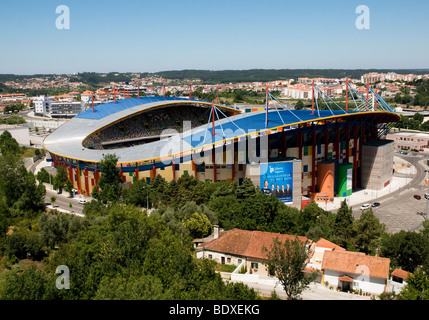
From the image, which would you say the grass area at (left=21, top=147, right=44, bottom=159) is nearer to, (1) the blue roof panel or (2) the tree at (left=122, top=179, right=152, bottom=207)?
(1) the blue roof panel

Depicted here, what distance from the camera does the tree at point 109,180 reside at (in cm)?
3875

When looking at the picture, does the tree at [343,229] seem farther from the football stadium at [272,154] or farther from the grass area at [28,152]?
the grass area at [28,152]

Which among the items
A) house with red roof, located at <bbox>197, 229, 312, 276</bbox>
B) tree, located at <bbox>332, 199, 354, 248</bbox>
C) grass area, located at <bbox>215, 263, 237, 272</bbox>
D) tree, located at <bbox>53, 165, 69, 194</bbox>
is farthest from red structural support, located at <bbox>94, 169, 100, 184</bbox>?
tree, located at <bbox>332, 199, 354, 248</bbox>

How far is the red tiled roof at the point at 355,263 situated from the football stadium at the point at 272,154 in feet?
52.3

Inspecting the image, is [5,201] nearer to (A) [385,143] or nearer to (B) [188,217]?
(B) [188,217]

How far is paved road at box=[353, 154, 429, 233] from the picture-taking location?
3688cm

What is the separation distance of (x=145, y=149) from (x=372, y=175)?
2760 centimetres

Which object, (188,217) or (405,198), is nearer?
(188,217)

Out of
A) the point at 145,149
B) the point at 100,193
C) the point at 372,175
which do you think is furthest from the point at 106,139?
the point at 372,175

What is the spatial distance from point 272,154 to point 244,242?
18189 mm

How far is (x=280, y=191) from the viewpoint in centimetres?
3988

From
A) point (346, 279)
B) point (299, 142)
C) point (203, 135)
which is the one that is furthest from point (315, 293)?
point (203, 135)
